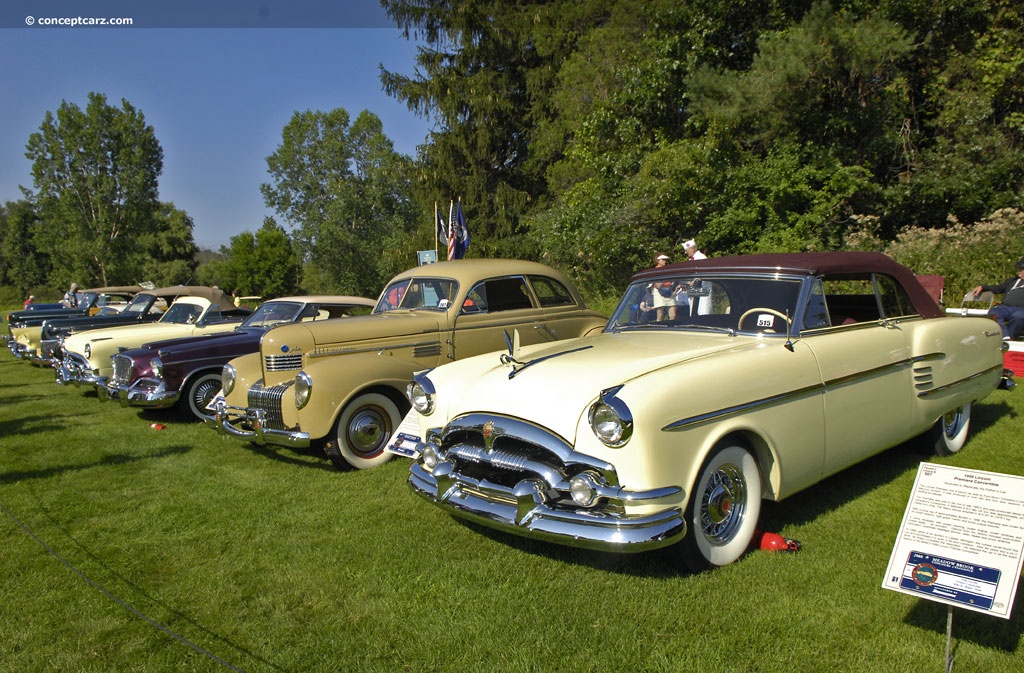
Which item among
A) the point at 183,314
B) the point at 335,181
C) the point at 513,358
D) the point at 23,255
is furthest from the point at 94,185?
the point at 513,358

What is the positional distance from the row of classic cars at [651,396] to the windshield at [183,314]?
4.79 metres

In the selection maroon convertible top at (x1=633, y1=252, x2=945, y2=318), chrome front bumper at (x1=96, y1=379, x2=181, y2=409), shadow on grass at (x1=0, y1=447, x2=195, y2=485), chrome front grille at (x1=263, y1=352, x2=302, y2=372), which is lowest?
shadow on grass at (x1=0, y1=447, x2=195, y2=485)

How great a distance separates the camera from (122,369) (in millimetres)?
8688

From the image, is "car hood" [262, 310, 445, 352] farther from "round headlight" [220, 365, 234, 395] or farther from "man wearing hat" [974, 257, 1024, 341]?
"man wearing hat" [974, 257, 1024, 341]

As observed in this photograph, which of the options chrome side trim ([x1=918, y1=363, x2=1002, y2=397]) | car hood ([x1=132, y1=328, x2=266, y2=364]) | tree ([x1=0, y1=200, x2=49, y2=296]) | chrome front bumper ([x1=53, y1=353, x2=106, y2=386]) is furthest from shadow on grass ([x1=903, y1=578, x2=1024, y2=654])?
tree ([x1=0, y1=200, x2=49, y2=296])

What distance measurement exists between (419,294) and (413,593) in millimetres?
4396

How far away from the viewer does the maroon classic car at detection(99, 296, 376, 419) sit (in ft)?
26.6

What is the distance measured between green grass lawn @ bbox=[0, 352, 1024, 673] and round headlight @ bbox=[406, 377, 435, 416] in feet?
2.59

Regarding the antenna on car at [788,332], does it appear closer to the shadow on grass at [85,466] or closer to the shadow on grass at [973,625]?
the shadow on grass at [973,625]

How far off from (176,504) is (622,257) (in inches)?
509

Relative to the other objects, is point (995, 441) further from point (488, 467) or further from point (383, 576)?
point (383, 576)

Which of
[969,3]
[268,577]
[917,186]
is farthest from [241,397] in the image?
[969,3]

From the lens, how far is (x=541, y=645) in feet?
9.57

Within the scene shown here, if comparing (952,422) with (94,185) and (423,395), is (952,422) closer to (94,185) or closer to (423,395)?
(423,395)
